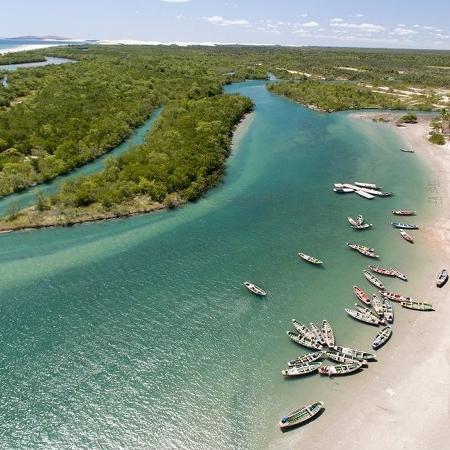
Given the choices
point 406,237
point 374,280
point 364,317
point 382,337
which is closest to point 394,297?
point 374,280

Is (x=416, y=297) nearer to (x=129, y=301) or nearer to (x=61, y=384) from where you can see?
(x=129, y=301)

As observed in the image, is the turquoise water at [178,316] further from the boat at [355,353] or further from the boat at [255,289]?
the boat at [355,353]

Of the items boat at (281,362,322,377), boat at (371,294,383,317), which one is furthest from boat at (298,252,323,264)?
boat at (281,362,322,377)

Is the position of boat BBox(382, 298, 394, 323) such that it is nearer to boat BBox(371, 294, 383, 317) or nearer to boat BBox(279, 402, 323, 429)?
boat BBox(371, 294, 383, 317)

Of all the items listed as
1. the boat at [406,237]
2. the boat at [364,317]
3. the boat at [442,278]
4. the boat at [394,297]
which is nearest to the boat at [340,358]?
the boat at [364,317]

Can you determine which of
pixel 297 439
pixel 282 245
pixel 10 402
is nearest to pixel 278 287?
pixel 282 245

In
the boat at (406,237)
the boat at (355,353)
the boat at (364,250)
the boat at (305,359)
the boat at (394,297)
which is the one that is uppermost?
the boat at (406,237)

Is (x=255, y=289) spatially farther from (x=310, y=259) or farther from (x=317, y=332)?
(x=310, y=259)
